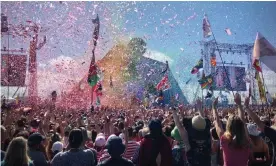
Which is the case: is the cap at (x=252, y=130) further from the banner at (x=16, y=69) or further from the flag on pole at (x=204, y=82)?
the banner at (x=16, y=69)

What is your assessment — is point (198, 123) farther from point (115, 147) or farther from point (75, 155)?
point (75, 155)

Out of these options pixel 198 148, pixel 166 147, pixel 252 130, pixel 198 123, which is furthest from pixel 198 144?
pixel 252 130

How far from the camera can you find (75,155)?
12.9 ft

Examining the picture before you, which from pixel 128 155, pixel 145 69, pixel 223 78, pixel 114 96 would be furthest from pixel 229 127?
pixel 145 69

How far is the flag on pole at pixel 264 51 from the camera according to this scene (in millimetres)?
8675

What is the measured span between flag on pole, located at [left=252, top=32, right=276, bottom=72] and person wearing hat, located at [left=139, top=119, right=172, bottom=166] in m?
5.47

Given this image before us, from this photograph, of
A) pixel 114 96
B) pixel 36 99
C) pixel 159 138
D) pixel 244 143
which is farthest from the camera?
pixel 114 96

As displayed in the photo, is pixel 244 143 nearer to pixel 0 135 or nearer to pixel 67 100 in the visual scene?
pixel 0 135

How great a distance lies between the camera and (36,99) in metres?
30.7

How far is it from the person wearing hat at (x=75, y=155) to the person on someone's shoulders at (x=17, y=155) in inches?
18.5

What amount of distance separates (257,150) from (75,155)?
244cm

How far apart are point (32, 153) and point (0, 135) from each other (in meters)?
0.57

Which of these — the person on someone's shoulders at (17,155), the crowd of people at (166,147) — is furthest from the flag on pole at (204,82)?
the person on someone's shoulders at (17,155)

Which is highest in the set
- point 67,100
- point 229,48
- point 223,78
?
point 229,48
